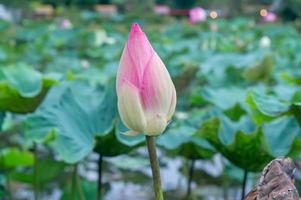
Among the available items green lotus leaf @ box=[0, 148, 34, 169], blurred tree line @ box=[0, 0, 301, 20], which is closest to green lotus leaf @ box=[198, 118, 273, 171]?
green lotus leaf @ box=[0, 148, 34, 169]

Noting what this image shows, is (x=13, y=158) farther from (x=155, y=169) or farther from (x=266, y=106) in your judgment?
(x=155, y=169)

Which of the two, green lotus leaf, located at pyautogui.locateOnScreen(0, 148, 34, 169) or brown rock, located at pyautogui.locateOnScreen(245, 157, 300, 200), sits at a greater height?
brown rock, located at pyautogui.locateOnScreen(245, 157, 300, 200)

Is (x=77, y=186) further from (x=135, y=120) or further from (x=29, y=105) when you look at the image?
(x=135, y=120)

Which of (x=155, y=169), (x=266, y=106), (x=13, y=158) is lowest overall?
(x=13, y=158)

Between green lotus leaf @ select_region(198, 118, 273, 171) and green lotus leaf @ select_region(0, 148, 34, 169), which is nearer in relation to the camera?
green lotus leaf @ select_region(198, 118, 273, 171)

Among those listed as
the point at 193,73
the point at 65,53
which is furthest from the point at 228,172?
the point at 65,53

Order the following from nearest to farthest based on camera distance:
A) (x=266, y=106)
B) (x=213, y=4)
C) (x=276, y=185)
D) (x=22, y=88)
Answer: (x=276, y=185), (x=266, y=106), (x=22, y=88), (x=213, y=4)

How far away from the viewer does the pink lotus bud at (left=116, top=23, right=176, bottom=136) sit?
0.55 metres

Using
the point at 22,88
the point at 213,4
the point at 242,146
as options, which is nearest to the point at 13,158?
the point at 22,88

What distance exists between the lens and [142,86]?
56cm

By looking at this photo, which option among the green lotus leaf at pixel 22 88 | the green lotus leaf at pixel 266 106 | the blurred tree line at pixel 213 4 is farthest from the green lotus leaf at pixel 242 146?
the blurred tree line at pixel 213 4

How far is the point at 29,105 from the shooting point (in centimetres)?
119

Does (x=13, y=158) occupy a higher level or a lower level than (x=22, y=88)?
lower

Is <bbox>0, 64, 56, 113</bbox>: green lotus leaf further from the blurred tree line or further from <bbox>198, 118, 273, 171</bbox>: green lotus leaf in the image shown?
the blurred tree line
